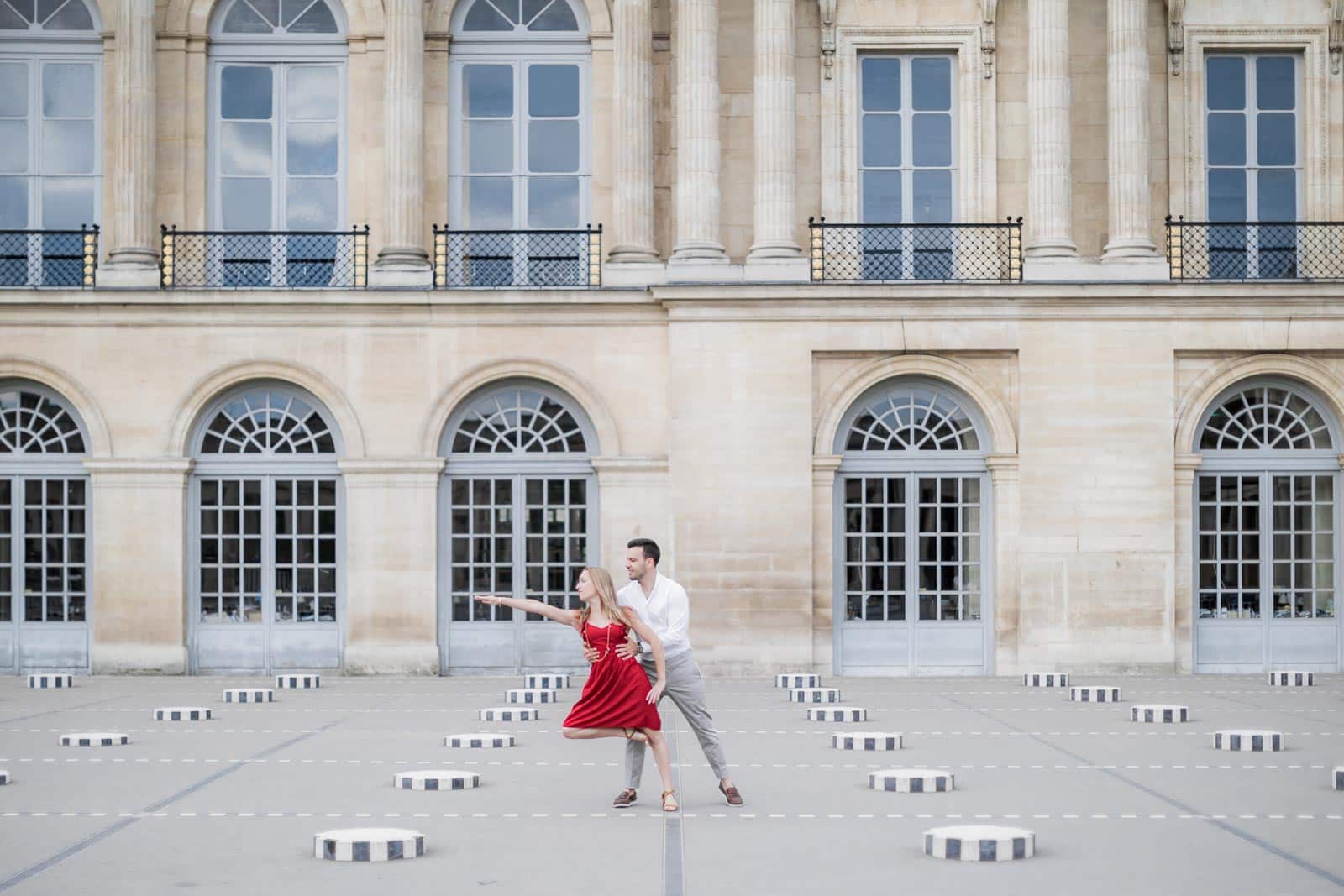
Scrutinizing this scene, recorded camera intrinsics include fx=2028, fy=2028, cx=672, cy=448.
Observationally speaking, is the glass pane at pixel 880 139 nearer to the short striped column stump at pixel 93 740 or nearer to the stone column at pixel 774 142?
the stone column at pixel 774 142

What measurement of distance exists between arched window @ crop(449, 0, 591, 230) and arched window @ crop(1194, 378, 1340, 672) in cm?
1019

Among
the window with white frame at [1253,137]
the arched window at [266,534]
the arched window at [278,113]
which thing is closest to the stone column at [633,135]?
the arched window at [278,113]

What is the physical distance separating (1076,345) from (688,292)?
5.60 meters

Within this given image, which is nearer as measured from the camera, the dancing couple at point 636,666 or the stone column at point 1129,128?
the dancing couple at point 636,666

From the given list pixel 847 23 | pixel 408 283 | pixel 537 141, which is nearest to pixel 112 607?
pixel 408 283

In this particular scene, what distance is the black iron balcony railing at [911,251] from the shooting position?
30062mm

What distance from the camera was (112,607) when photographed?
29328 millimetres

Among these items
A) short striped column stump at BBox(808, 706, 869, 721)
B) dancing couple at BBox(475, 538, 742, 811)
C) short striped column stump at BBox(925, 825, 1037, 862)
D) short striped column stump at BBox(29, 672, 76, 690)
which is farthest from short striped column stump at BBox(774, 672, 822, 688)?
short striped column stump at BBox(925, 825, 1037, 862)

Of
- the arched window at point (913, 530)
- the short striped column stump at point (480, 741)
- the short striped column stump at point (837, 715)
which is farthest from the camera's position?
the arched window at point (913, 530)

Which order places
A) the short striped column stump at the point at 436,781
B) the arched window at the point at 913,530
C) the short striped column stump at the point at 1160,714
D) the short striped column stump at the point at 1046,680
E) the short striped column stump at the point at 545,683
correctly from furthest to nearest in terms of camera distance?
the arched window at the point at 913,530 → the short striped column stump at the point at 1046,680 → the short striped column stump at the point at 545,683 → the short striped column stump at the point at 1160,714 → the short striped column stump at the point at 436,781

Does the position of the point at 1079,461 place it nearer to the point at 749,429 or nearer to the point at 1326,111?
the point at 749,429

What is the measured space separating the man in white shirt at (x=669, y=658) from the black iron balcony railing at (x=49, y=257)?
60.4 feet

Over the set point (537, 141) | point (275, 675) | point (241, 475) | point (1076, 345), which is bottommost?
point (275, 675)

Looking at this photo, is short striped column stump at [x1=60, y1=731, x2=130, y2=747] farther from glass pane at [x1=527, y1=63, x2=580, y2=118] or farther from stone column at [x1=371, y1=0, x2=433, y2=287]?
glass pane at [x1=527, y1=63, x2=580, y2=118]
